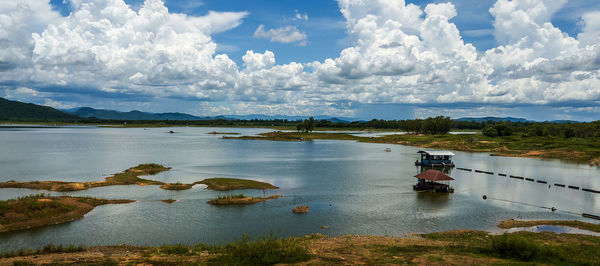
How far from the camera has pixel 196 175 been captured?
66.0 m

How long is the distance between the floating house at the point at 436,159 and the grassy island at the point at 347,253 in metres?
57.8

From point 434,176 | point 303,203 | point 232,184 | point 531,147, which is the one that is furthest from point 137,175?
point 531,147

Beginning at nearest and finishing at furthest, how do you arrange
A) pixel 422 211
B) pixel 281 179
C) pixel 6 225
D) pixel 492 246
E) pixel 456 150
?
1. pixel 492 246
2. pixel 6 225
3. pixel 422 211
4. pixel 281 179
5. pixel 456 150

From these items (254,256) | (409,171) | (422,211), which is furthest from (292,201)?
(409,171)

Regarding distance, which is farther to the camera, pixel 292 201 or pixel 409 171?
pixel 409 171

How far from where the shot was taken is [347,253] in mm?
25234

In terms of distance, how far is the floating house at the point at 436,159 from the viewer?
8583cm

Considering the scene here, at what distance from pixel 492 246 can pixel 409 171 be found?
5182 cm

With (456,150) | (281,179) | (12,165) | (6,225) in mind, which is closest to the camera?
(6,225)

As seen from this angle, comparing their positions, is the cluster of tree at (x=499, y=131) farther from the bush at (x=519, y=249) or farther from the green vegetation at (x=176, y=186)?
the bush at (x=519, y=249)

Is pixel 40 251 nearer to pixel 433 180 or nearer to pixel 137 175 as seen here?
pixel 137 175

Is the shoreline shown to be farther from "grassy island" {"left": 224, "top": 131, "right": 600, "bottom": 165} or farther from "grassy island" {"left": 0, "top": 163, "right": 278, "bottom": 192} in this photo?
"grassy island" {"left": 224, "top": 131, "right": 600, "bottom": 165}

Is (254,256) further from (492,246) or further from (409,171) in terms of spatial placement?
(409,171)

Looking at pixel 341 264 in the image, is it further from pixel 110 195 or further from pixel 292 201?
pixel 110 195
